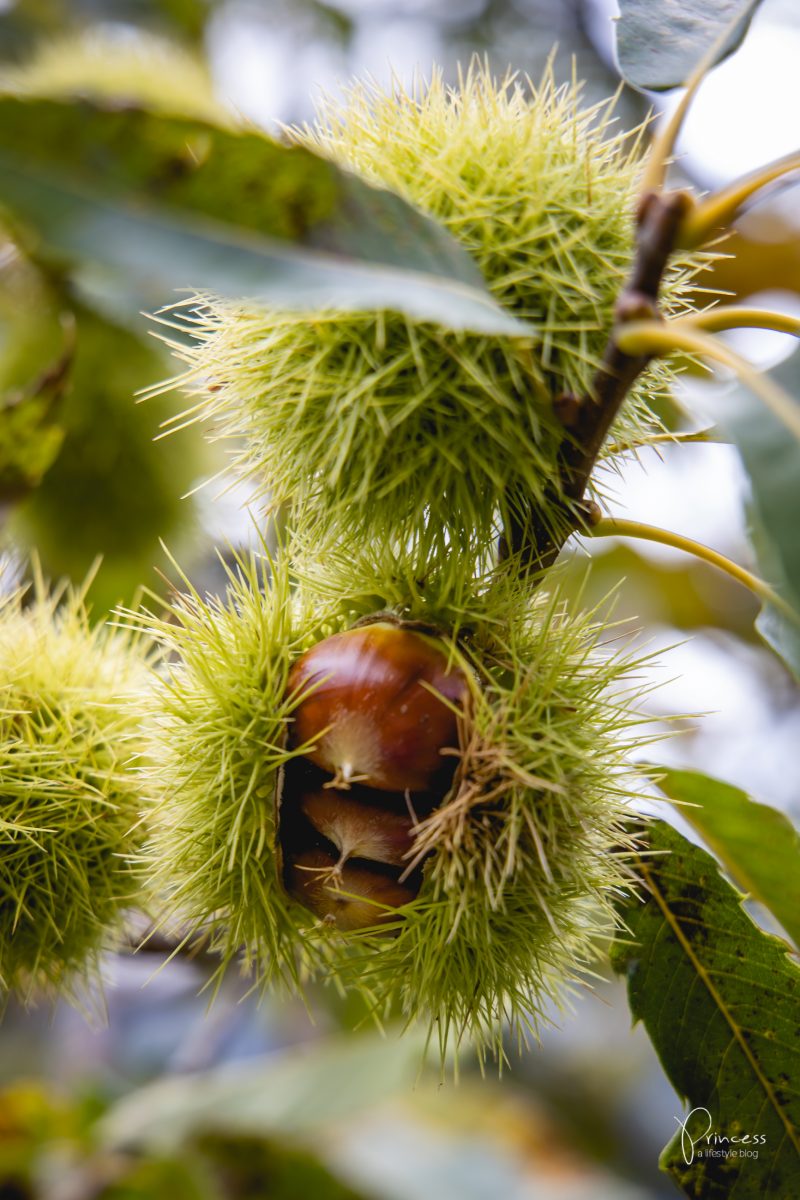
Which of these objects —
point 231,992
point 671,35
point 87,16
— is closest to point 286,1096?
point 231,992

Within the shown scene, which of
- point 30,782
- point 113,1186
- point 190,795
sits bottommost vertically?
point 113,1186

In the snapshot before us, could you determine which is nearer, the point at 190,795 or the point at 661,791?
the point at 190,795

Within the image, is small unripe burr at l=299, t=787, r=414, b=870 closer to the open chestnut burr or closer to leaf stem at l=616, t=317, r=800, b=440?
the open chestnut burr

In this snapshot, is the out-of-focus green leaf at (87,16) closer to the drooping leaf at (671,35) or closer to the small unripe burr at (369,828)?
the drooping leaf at (671,35)

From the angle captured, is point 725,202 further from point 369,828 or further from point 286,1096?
point 286,1096

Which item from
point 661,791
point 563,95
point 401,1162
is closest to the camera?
point 563,95

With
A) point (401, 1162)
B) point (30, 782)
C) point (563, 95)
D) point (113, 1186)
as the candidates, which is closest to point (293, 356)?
point (563, 95)

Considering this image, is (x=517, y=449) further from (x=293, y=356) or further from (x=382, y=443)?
(x=293, y=356)
